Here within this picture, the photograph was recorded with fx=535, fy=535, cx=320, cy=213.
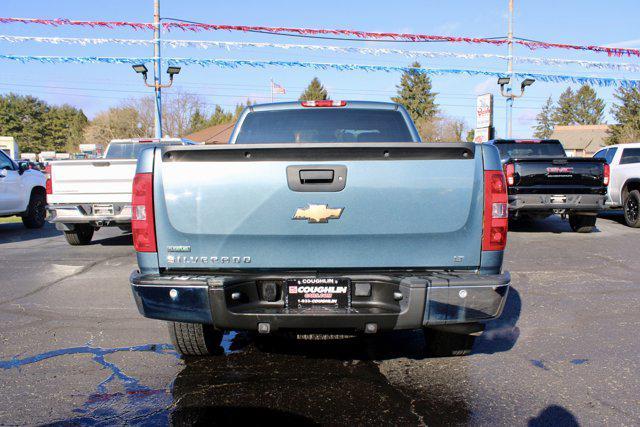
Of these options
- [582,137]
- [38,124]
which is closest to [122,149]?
[582,137]

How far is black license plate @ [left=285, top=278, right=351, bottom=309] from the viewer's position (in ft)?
10.2

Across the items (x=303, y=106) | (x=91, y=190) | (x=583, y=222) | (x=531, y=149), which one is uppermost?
(x=303, y=106)

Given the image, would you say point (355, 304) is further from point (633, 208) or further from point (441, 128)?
point (441, 128)

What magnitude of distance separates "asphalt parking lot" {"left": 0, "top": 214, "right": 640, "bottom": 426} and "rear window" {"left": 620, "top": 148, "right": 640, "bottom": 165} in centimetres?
767

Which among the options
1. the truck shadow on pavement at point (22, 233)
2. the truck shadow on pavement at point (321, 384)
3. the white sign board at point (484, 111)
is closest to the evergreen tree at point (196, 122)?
the white sign board at point (484, 111)

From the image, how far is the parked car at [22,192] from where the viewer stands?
1112cm

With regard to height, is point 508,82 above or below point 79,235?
above

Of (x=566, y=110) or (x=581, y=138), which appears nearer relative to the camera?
(x=581, y=138)

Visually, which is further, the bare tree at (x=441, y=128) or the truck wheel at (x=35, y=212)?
the bare tree at (x=441, y=128)

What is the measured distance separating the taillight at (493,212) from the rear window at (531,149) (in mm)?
8973

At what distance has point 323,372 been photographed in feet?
12.1

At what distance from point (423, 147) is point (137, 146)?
10925 mm

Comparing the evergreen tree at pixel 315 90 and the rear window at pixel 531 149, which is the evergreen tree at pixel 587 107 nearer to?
the evergreen tree at pixel 315 90

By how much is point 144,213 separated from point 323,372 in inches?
63.3
